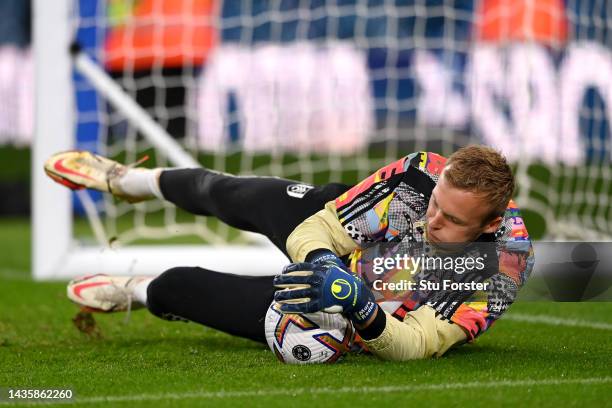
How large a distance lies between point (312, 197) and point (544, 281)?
2.56 ft

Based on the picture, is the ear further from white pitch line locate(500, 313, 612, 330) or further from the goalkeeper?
white pitch line locate(500, 313, 612, 330)

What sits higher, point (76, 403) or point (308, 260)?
point (308, 260)

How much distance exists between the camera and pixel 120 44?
6859mm

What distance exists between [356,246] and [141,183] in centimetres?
107

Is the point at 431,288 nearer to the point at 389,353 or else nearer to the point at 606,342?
the point at 389,353

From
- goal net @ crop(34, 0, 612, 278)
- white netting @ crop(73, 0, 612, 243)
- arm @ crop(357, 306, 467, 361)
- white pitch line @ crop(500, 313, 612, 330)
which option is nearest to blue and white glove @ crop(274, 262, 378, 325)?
arm @ crop(357, 306, 467, 361)

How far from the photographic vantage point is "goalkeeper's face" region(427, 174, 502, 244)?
2717mm

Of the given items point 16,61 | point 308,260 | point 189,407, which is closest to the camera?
point 189,407

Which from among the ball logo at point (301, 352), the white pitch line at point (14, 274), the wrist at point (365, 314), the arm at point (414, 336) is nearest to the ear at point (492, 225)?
the arm at point (414, 336)

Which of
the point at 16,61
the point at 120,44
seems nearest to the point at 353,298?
the point at 120,44

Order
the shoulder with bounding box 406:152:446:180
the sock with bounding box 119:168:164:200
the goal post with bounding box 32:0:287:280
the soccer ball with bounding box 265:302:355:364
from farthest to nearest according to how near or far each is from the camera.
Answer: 1. the goal post with bounding box 32:0:287:280
2. the sock with bounding box 119:168:164:200
3. the shoulder with bounding box 406:152:446:180
4. the soccer ball with bounding box 265:302:355:364

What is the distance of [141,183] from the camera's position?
12.4 feet

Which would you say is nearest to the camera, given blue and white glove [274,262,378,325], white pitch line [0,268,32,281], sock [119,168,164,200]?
blue and white glove [274,262,378,325]

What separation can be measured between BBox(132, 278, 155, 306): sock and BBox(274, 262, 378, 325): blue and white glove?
0.94 metres
